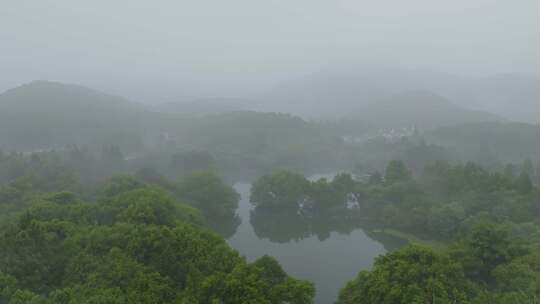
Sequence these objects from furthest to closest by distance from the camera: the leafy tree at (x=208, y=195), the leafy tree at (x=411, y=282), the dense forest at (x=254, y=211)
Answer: the leafy tree at (x=208, y=195) < the dense forest at (x=254, y=211) < the leafy tree at (x=411, y=282)

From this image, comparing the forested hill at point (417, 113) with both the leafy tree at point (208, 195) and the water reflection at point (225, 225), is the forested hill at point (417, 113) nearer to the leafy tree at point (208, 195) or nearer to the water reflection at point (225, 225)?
the water reflection at point (225, 225)

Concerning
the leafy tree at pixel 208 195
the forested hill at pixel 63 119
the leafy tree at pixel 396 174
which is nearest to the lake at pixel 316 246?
the leafy tree at pixel 208 195

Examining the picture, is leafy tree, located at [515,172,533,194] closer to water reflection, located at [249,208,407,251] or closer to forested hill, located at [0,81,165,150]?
water reflection, located at [249,208,407,251]

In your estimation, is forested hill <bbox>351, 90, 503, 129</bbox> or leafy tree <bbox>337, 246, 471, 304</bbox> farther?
forested hill <bbox>351, 90, 503, 129</bbox>

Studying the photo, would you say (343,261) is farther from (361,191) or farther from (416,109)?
(416,109)

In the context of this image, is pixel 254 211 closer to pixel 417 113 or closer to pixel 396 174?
pixel 396 174

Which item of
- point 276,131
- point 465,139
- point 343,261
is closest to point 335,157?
point 276,131

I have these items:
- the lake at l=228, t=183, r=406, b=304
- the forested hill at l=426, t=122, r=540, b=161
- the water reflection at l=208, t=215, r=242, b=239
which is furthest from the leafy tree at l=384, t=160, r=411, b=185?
the forested hill at l=426, t=122, r=540, b=161
